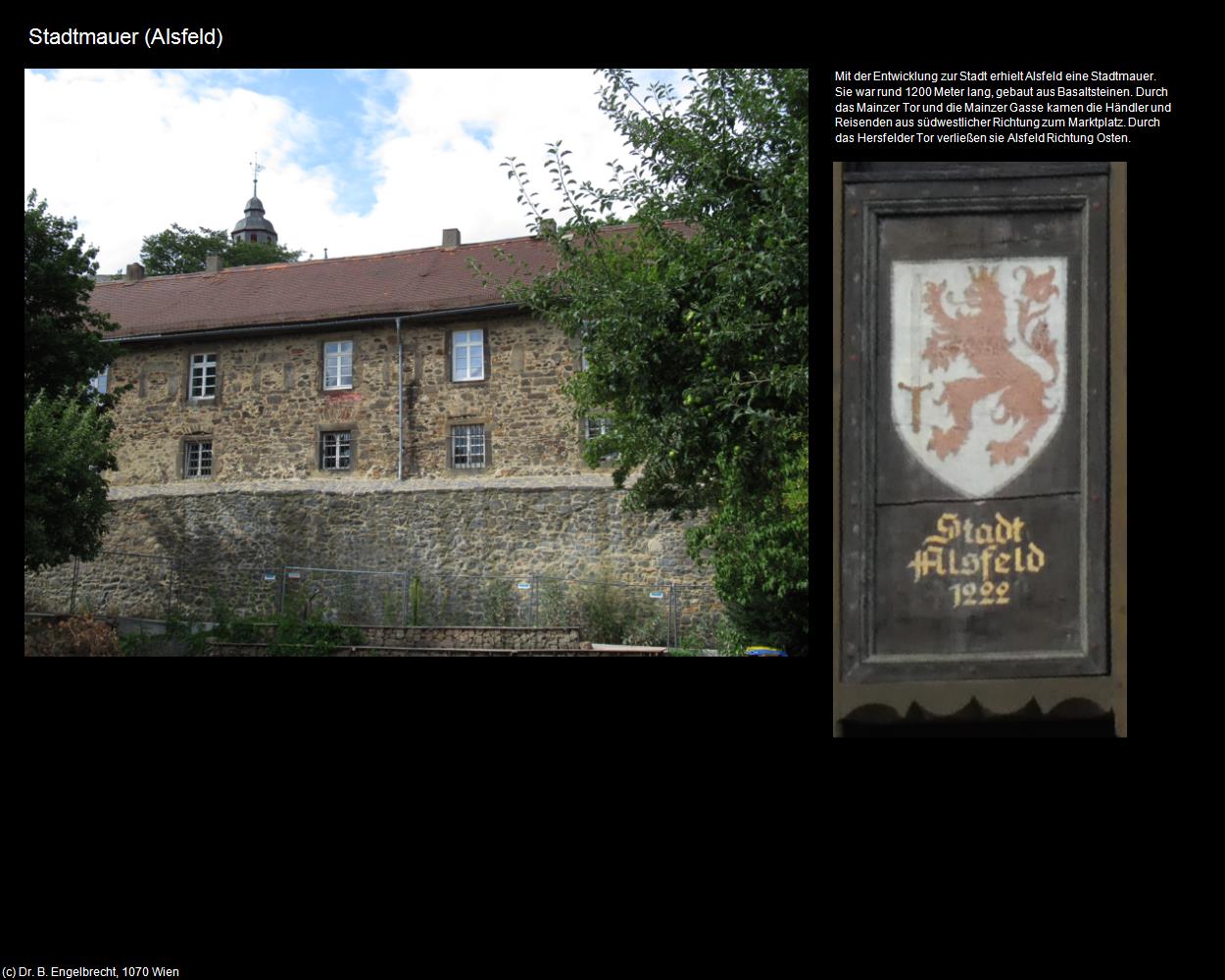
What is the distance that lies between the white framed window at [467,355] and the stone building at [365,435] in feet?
0.09

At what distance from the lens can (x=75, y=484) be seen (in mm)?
16750

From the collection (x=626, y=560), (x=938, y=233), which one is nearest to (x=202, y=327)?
(x=626, y=560)

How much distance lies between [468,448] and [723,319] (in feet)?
44.5

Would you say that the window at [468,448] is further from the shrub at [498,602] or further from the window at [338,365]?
the window at [338,365]

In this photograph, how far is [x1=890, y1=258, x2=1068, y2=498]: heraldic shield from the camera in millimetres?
3982

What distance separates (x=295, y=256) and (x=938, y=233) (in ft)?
131

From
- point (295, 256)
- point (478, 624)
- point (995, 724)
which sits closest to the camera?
point (995, 724)

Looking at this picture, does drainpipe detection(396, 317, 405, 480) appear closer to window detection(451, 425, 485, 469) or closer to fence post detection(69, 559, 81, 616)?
window detection(451, 425, 485, 469)

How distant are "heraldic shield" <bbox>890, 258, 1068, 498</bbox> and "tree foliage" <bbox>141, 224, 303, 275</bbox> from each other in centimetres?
3269

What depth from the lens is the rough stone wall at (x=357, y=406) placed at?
21344mm

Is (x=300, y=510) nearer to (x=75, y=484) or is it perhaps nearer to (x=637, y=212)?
(x=75, y=484)

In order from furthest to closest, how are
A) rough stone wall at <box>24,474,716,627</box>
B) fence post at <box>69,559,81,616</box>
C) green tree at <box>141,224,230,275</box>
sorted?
green tree at <box>141,224,230,275</box> < fence post at <box>69,559,81,616</box> < rough stone wall at <box>24,474,716,627</box>

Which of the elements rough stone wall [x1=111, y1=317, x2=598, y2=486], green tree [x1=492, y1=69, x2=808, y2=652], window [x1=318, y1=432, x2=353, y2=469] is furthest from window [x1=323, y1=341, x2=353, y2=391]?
green tree [x1=492, y1=69, x2=808, y2=652]

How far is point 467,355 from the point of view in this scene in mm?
21859
